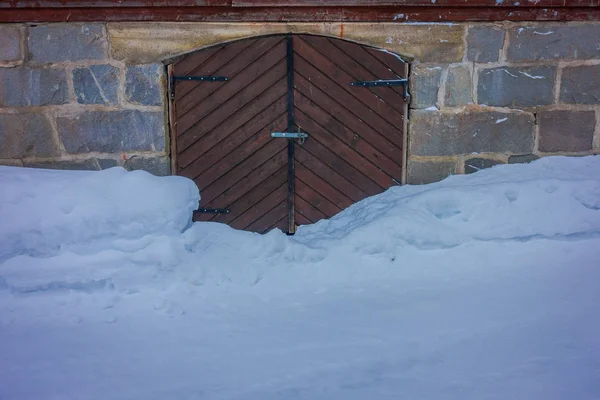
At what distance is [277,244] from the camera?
450 centimetres

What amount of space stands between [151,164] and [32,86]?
1147mm

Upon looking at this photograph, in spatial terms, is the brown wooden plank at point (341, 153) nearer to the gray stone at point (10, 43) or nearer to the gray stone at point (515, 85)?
the gray stone at point (515, 85)

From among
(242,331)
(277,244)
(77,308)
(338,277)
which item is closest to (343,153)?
(277,244)

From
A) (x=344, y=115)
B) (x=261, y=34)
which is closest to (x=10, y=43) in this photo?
(x=261, y=34)

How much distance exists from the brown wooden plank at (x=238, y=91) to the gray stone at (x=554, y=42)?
1.99 meters

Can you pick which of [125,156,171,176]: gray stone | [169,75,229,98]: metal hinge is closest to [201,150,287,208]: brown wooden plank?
[125,156,171,176]: gray stone

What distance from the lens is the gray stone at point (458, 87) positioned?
192 inches

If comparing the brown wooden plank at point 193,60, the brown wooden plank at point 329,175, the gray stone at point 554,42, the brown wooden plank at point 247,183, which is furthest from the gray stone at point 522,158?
the brown wooden plank at point 193,60

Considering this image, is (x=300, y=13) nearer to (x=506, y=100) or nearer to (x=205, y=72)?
(x=205, y=72)

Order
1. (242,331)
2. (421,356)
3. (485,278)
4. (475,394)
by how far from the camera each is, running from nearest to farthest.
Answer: (475,394) < (421,356) < (242,331) < (485,278)

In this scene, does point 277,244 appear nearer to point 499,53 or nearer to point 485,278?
point 485,278

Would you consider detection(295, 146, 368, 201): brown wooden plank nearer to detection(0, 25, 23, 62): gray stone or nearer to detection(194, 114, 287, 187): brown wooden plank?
detection(194, 114, 287, 187): brown wooden plank

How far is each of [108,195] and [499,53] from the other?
345cm

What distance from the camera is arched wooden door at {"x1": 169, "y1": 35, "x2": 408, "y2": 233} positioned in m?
4.91
